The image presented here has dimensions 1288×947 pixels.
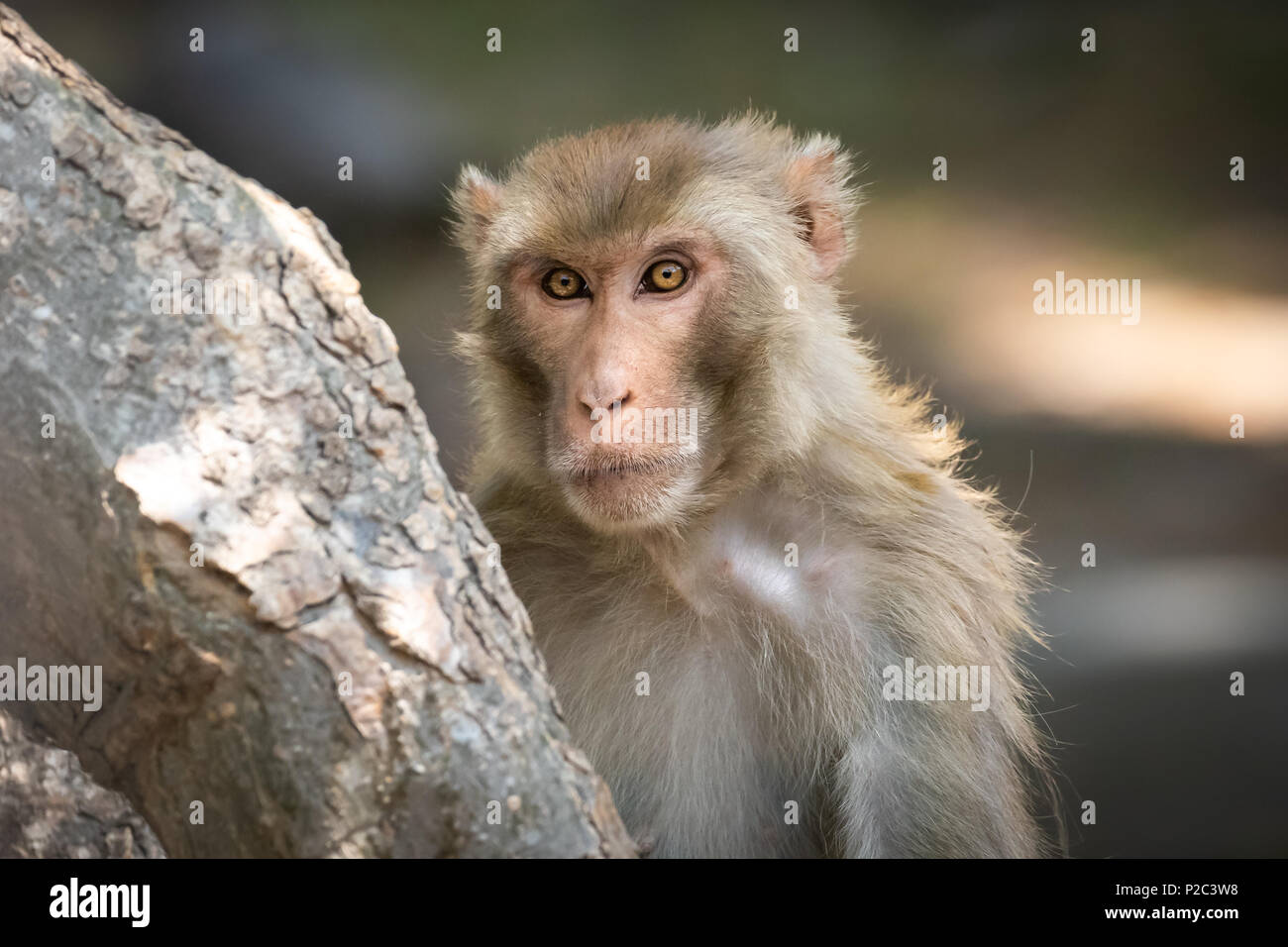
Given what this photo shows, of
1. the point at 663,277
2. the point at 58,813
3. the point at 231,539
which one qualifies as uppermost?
the point at 663,277

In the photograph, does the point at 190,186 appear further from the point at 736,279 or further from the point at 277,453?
the point at 736,279

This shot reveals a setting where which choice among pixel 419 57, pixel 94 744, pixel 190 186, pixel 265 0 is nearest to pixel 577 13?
pixel 419 57

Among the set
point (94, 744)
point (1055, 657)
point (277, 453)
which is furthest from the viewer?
point (1055, 657)

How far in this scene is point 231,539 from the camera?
2.20m

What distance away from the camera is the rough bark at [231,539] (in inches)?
87.3

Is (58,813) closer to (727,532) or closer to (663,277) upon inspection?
(727,532)

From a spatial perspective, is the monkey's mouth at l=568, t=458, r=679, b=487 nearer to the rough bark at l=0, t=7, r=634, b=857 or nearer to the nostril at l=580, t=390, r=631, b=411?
the nostril at l=580, t=390, r=631, b=411

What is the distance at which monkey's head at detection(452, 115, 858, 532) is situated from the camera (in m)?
3.39

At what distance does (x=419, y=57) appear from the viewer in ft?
18.9

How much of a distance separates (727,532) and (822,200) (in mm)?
1134

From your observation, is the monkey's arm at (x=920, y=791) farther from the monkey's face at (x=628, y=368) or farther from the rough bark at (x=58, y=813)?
the rough bark at (x=58, y=813)

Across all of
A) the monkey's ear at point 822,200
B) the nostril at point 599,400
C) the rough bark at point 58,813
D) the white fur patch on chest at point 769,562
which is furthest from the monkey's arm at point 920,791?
the rough bark at point 58,813

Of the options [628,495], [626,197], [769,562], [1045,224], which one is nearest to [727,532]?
[769,562]
